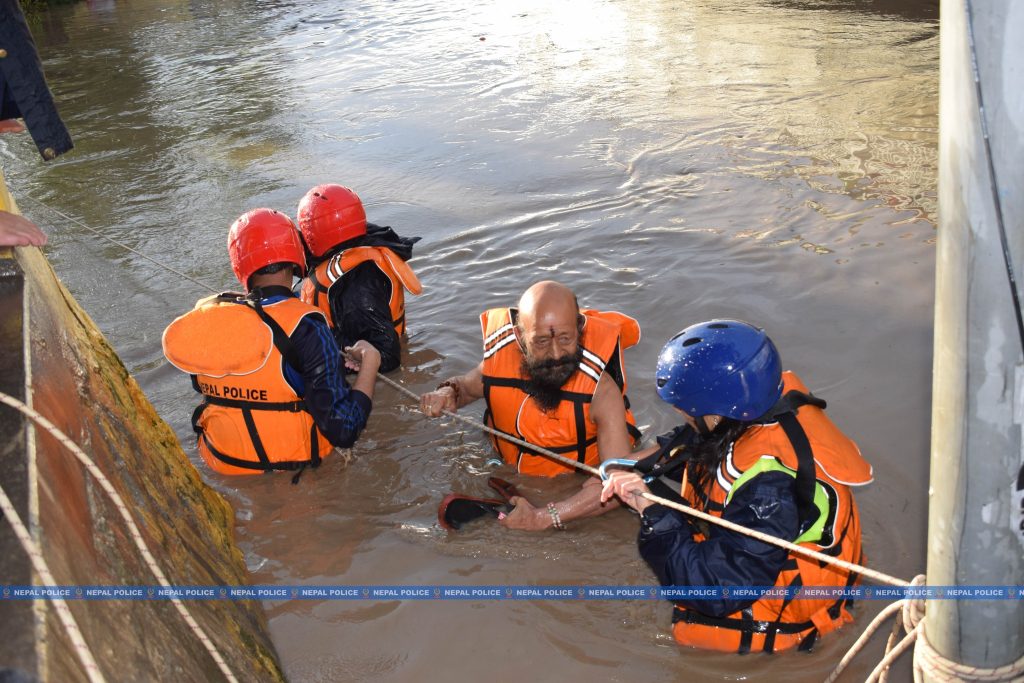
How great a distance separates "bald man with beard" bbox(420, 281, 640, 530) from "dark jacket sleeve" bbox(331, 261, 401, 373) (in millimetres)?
1169

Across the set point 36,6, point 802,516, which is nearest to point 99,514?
point 802,516

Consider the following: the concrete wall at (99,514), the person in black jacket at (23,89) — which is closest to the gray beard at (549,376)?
the concrete wall at (99,514)

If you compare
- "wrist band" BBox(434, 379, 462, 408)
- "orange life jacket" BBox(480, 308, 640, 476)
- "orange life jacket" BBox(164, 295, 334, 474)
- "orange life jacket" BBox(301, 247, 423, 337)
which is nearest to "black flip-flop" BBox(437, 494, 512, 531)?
"orange life jacket" BBox(480, 308, 640, 476)

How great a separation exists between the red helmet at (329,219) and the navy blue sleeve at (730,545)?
321 centimetres

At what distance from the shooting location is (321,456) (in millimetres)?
4812

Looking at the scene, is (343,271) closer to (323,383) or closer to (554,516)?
(323,383)

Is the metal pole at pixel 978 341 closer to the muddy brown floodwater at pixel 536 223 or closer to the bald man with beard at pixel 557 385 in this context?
the muddy brown floodwater at pixel 536 223

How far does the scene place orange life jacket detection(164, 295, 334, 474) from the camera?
4.22 metres

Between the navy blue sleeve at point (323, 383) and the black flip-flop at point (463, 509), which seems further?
the black flip-flop at point (463, 509)

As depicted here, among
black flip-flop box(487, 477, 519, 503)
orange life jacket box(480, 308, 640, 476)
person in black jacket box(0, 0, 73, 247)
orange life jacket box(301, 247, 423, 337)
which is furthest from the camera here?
orange life jacket box(301, 247, 423, 337)

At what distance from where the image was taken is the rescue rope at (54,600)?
184 cm

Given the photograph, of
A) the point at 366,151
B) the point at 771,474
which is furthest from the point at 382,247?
the point at 366,151

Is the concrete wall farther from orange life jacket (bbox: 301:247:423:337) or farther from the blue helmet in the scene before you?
the blue helmet

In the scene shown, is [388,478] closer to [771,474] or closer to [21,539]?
[771,474]
